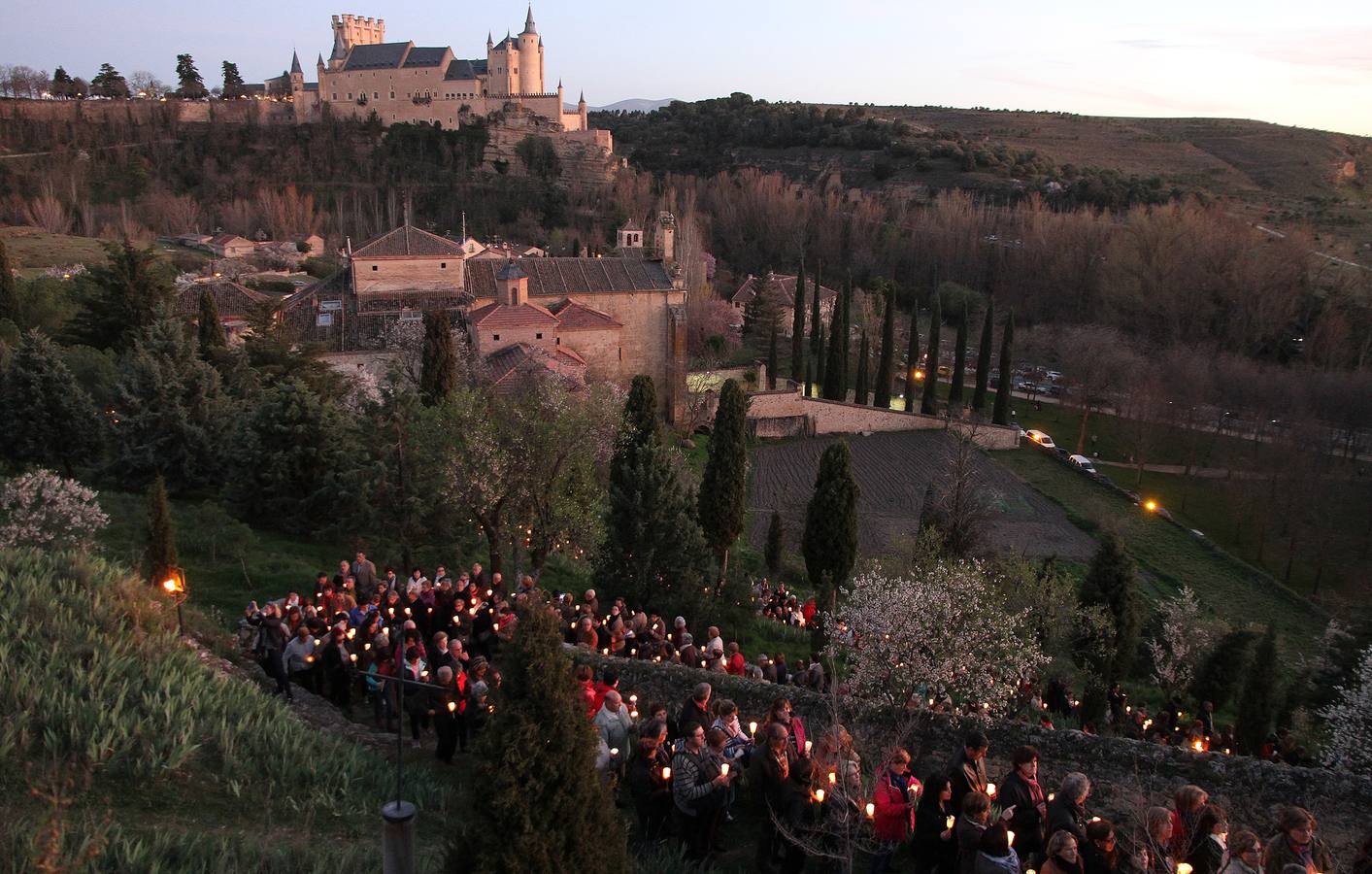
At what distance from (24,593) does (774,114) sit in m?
111

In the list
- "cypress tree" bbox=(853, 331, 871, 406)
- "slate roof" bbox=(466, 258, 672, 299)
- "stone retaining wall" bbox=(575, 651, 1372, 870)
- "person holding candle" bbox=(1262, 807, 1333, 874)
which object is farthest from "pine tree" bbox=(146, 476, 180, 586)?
"cypress tree" bbox=(853, 331, 871, 406)

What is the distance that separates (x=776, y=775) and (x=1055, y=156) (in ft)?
358

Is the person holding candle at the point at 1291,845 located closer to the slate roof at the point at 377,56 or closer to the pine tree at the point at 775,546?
the pine tree at the point at 775,546

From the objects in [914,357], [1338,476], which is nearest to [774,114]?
[914,357]

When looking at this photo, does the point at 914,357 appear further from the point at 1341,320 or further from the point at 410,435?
the point at 410,435

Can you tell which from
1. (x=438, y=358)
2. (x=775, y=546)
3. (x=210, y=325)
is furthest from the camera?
(x=210, y=325)

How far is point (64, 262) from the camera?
5009 centimetres

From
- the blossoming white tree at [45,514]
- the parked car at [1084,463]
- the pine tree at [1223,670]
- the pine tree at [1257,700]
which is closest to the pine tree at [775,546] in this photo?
the pine tree at [1223,670]

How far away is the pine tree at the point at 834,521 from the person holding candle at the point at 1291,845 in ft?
45.2

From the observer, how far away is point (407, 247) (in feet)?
117

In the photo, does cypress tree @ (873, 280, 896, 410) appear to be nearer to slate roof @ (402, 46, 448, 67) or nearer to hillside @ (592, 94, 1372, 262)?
hillside @ (592, 94, 1372, 262)

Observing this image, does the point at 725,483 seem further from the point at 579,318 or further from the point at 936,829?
the point at 579,318

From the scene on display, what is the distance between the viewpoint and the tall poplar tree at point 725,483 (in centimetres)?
1986

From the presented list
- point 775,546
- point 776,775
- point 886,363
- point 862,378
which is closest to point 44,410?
point 775,546
